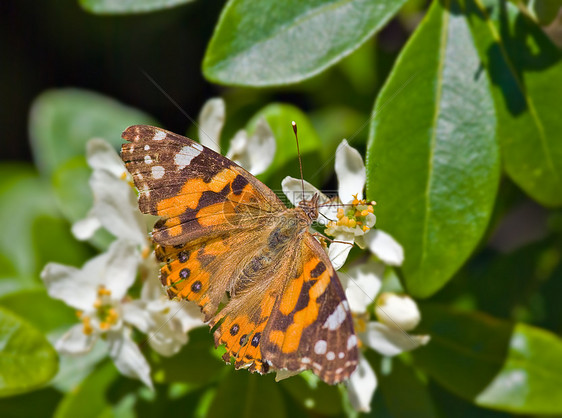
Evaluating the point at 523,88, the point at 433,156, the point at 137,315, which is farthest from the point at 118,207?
the point at 523,88

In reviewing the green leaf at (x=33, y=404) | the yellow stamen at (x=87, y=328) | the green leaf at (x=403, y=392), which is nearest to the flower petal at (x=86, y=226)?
the yellow stamen at (x=87, y=328)

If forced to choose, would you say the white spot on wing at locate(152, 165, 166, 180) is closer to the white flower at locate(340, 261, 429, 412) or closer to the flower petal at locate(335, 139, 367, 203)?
the flower petal at locate(335, 139, 367, 203)

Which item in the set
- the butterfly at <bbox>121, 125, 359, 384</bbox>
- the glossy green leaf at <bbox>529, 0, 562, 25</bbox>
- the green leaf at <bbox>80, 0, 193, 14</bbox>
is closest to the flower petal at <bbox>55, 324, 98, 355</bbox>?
the butterfly at <bbox>121, 125, 359, 384</bbox>

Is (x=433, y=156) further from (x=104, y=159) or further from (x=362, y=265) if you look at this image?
(x=104, y=159)

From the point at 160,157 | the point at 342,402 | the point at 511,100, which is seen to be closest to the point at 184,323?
the point at 160,157

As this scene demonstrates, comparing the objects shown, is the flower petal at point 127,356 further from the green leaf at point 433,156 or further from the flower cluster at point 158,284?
the green leaf at point 433,156

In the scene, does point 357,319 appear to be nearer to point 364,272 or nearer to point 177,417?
point 364,272

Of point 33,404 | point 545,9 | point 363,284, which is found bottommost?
point 33,404
